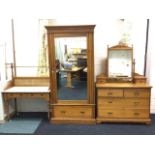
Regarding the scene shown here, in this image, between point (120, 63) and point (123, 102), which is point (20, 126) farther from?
point (120, 63)

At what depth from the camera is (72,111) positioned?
11.5 feet

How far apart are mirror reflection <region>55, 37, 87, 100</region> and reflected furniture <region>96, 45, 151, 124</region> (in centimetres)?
33

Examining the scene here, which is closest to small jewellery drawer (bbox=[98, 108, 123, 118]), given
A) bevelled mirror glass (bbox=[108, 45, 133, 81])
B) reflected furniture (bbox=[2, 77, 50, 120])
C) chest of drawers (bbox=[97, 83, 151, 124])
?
chest of drawers (bbox=[97, 83, 151, 124])

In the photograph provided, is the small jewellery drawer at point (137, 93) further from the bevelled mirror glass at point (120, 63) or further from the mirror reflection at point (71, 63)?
the mirror reflection at point (71, 63)

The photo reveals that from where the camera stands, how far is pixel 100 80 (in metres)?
3.53

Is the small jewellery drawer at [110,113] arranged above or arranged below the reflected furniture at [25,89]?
below

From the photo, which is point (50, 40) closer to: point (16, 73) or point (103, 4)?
point (16, 73)

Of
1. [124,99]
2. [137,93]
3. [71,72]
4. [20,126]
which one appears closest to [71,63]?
[71,72]

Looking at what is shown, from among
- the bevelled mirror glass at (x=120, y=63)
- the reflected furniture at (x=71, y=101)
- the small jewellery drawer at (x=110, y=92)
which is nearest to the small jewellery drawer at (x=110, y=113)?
the reflected furniture at (x=71, y=101)

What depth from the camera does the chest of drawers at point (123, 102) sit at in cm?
327

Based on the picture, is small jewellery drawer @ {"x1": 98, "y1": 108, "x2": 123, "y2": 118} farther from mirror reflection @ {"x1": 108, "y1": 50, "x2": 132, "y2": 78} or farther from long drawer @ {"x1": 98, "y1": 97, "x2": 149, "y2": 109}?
mirror reflection @ {"x1": 108, "y1": 50, "x2": 132, "y2": 78}

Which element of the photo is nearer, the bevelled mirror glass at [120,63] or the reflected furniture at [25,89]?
the reflected furniture at [25,89]

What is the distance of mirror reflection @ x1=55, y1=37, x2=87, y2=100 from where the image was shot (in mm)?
3314

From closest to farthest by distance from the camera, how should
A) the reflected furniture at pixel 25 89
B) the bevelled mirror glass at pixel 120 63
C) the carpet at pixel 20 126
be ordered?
the carpet at pixel 20 126 → the reflected furniture at pixel 25 89 → the bevelled mirror glass at pixel 120 63
